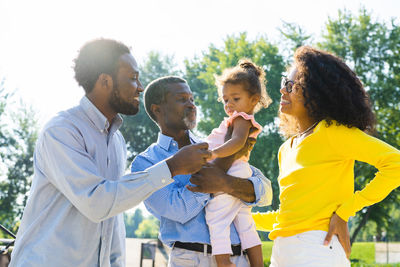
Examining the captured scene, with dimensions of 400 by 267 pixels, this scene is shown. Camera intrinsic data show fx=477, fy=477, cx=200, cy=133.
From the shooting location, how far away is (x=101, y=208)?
2.47m

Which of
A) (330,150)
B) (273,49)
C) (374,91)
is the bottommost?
(330,150)

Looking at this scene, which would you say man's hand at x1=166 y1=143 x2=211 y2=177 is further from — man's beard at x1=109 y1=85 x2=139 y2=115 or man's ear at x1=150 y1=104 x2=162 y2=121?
man's ear at x1=150 y1=104 x2=162 y2=121

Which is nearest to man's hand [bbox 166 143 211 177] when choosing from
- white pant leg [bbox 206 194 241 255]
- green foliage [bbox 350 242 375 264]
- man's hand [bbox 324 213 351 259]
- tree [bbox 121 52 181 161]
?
white pant leg [bbox 206 194 241 255]

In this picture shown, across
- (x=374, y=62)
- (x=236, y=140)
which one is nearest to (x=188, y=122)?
(x=236, y=140)

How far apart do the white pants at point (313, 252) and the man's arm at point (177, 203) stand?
2.01 ft

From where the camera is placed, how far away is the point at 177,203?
3.00 m

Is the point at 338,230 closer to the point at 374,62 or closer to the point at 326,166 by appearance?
the point at 326,166

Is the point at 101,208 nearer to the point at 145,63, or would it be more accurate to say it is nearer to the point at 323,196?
the point at 323,196

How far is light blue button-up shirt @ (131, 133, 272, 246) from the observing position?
9.86ft

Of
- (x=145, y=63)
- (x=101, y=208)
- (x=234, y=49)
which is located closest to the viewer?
(x=101, y=208)

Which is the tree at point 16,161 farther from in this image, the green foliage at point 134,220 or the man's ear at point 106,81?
the green foliage at point 134,220

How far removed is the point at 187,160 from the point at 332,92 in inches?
39.3

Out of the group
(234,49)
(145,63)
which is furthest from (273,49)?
(145,63)

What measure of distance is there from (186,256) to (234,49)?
79.3ft
